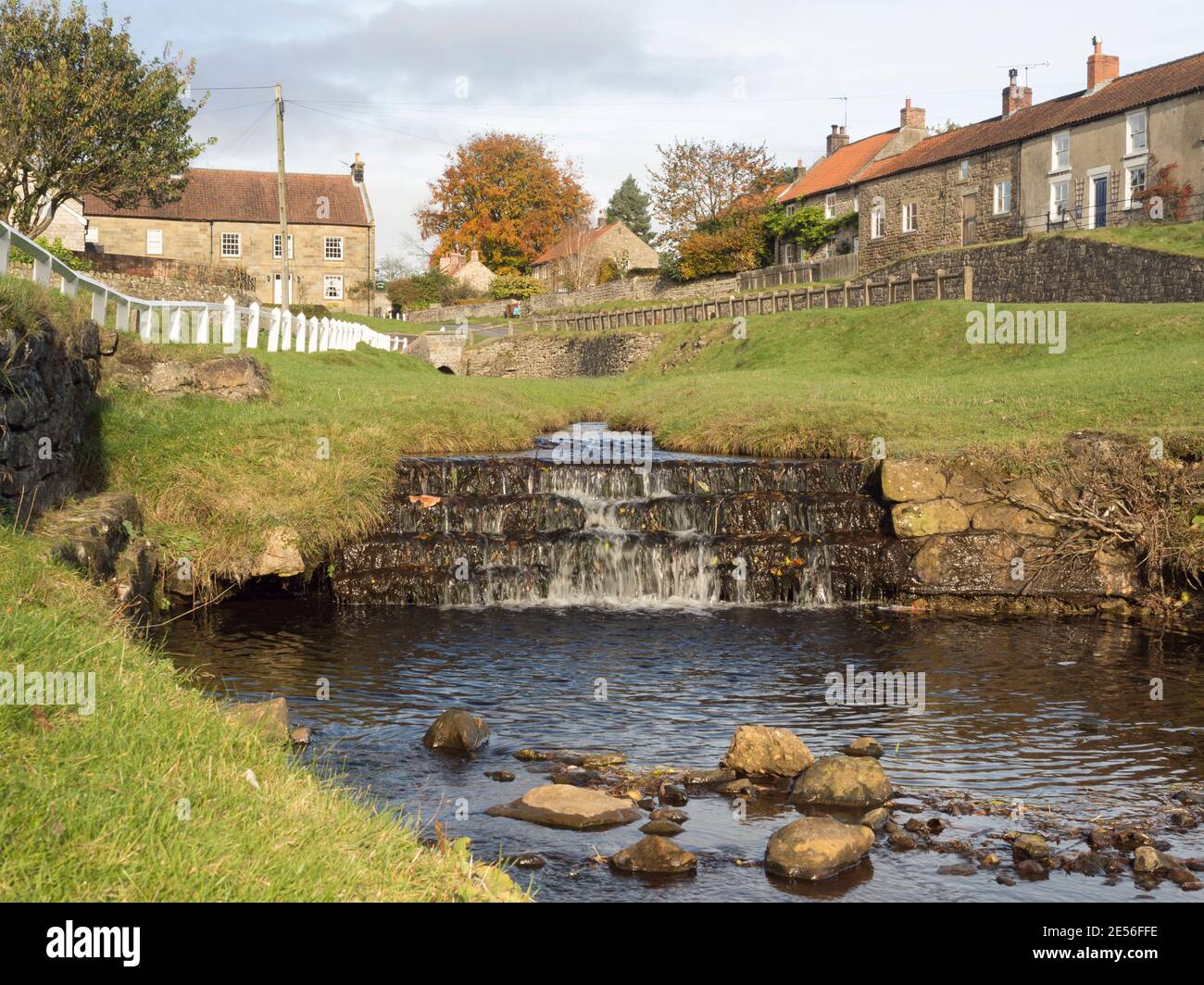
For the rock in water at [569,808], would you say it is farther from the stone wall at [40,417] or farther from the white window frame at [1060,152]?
the white window frame at [1060,152]

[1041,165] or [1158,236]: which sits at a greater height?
[1041,165]

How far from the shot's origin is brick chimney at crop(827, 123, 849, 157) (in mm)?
75438

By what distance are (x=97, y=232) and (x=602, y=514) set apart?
220 feet

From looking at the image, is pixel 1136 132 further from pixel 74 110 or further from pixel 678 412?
pixel 74 110

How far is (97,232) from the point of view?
7275 centimetres

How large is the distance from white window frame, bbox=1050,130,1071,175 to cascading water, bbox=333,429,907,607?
41292 mm

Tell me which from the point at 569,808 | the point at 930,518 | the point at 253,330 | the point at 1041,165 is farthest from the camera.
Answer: the point at 1041,165

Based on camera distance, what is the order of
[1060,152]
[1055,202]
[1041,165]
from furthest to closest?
1. [1041,165]
2. [1055,202]
3. [1060,152]

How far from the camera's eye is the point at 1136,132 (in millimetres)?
48219

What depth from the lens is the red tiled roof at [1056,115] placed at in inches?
1840

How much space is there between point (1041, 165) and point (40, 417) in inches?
2041

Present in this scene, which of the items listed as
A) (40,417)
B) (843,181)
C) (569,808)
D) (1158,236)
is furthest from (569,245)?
(569,808)

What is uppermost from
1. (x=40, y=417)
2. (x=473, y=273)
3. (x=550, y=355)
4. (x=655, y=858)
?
(x=473, y=273)

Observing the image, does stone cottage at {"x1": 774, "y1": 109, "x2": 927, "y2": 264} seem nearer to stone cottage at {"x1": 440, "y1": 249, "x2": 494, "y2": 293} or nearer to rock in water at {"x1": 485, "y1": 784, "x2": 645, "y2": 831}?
stone cottage at {"x1": 440, "y1": 249, "x2": 494, "y2": 293}
